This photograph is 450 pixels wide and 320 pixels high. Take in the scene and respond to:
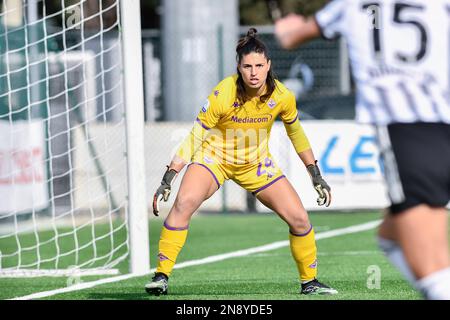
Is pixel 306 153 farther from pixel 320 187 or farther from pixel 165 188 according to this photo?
pixel 165 188

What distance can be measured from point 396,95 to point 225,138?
3.68 meters

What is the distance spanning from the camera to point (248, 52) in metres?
7.98

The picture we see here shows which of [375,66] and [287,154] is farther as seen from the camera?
[287,154]

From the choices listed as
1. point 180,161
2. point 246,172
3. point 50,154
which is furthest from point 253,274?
point 50,154

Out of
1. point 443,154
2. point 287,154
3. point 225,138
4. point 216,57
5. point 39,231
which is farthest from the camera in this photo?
point 216,57

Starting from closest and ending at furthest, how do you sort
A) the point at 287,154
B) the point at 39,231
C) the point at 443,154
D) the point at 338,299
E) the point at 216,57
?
the point at 443,154 < the point at 338,299 < the point at 39,231 < the point at 287,154 < the point at 216,57

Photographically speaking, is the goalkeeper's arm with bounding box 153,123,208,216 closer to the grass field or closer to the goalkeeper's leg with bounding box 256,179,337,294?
the goalkeeper's leg with bounding box 256,179,337,294

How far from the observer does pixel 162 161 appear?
17.7m

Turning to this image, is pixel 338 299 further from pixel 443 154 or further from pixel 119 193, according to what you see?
pixel 119 193

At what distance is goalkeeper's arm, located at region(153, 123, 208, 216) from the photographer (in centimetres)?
819

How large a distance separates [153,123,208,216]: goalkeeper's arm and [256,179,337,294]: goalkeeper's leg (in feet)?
2.02

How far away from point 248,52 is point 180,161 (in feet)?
3.17

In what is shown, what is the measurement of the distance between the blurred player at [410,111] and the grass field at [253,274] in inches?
122
